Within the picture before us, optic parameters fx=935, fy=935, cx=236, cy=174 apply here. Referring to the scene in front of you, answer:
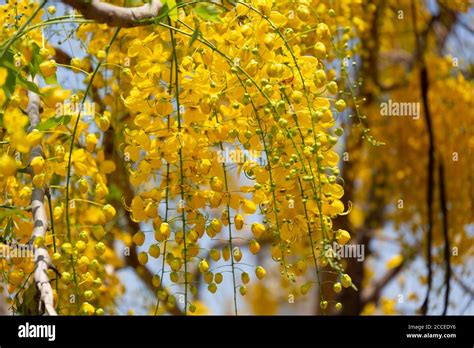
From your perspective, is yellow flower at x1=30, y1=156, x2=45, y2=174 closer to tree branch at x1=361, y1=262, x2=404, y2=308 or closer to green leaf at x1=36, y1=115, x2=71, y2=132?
green leaf at x1=36, y1=115, x2=71, y2=132

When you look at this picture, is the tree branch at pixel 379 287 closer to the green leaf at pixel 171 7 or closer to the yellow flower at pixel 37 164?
the yellow flower at pixel 37 164

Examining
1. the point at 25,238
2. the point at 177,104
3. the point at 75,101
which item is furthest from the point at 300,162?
the point at 25,238

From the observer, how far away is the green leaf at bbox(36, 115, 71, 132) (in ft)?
6.03

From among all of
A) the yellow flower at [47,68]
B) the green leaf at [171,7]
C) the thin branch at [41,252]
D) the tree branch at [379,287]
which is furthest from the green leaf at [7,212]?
the tree branch at [379,287]

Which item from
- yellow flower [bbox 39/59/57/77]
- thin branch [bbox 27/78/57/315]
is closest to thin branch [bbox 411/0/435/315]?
thin branch [bbox 27/78/57/315]

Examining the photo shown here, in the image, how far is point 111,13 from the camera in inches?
62.8

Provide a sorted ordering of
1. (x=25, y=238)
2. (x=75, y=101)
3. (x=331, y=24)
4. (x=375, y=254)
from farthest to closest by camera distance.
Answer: (x=375, y=254) → (x=331, y=24) → (x=25, y=238) → (x=75, y=101)

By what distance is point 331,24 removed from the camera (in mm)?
2488

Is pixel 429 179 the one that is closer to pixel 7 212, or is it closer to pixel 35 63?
pixel 35 63

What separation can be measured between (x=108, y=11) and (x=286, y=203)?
57 centimetres

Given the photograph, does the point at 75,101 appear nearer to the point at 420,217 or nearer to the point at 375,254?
the point at 420,217

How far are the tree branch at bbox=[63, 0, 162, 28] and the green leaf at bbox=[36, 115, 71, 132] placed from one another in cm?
31

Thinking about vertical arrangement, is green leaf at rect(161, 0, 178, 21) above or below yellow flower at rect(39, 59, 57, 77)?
above

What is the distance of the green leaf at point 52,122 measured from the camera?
6.03 ft
